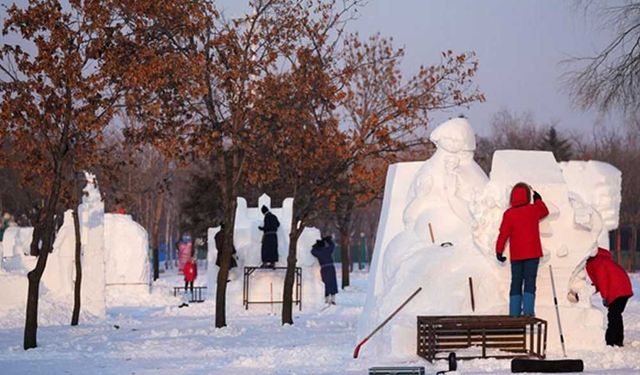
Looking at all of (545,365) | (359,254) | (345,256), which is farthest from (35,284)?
(359,254)

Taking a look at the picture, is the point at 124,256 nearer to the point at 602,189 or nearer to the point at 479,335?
the point at 602,189

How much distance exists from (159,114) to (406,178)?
6493mm

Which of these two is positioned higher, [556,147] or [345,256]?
[556,147]

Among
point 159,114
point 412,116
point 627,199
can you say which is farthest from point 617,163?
point 159,114

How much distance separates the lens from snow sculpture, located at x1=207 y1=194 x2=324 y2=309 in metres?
34.0

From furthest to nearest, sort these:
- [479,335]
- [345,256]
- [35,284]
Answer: [345,256], [35,284], [479,335]

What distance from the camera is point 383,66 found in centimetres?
4331

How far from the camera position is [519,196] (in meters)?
15.0

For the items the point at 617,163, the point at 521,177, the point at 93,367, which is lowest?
the point at 93,367

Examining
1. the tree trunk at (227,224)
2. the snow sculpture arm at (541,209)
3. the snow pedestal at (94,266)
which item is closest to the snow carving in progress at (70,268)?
the snow pedestal at (94,266)

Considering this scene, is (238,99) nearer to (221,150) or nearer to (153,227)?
(221,150)

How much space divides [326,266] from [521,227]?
1960cm

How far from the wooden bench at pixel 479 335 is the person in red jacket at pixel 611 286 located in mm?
3144

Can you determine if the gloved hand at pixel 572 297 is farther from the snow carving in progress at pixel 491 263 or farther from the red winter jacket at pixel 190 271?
the red winter jacket at pixel 190 271
